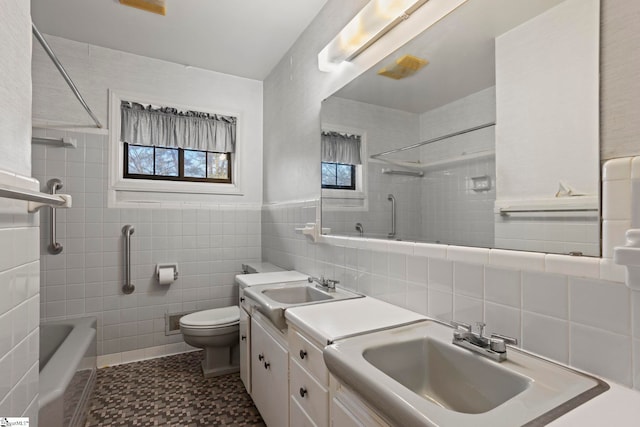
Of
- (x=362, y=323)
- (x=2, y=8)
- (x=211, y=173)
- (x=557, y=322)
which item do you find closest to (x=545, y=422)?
(x=557, y=322)

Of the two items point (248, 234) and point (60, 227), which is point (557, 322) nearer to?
point (248, 234)

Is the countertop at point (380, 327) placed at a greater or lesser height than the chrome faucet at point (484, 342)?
lesser

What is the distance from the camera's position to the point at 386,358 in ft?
3.28

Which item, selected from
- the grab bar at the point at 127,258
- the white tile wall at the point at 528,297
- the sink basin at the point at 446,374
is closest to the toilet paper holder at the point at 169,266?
the grab bar at the point at 127,258

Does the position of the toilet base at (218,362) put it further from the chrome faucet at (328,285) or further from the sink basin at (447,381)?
the sink basin at (447,381)

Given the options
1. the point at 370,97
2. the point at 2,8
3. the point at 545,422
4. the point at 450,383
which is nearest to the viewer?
the point at 545,422

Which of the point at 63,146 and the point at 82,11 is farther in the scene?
the point at 63,146

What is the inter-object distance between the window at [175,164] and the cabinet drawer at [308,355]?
2199mm

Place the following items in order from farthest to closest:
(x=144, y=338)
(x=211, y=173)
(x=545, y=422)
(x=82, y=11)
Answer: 1. (x=211, y=173)
2. (x=144, y=338)
3. (x=82, y=11)
4. (x=545, y=422)

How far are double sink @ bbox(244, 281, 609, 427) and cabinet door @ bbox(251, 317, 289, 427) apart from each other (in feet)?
1.94

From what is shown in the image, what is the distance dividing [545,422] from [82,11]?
10.6 ft

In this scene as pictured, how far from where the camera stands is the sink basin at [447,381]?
0.64 m

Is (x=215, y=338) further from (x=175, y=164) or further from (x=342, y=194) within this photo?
(x=175, y=164)

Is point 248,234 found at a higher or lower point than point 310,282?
higher
